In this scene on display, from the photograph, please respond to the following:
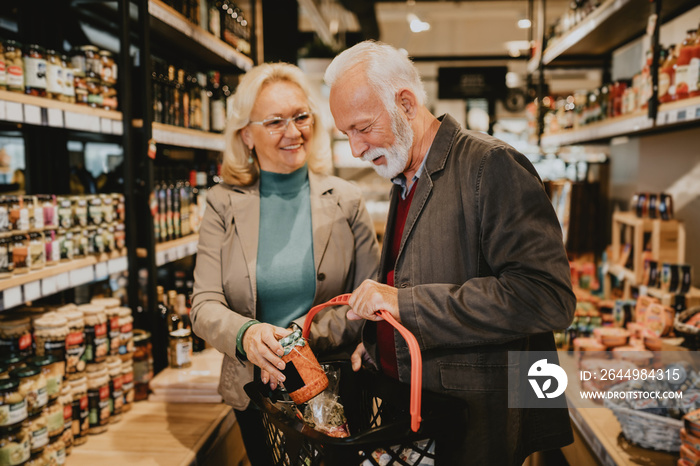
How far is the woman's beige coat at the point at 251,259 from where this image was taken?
5.75ft

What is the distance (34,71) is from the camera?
1.85 meters

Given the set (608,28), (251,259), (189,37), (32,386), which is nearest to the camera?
(32,386)

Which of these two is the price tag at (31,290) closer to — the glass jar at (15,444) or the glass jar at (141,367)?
the glass jar at (15,444)

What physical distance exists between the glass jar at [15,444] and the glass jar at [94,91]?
4.33 feet

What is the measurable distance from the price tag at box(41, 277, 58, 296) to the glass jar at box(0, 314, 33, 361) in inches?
6.1

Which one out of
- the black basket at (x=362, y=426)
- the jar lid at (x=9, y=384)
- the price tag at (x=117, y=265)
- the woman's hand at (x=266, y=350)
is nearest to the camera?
the black basket at (x=362, y=426)

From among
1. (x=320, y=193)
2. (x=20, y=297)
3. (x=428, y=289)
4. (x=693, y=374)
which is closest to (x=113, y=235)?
(x=20, y=297)

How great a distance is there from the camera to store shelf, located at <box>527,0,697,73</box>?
8.92 ft

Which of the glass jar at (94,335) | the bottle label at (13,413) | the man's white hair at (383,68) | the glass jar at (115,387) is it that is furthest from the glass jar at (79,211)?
the man's white hair at (383,68)

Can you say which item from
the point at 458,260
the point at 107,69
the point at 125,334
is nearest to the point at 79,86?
the point at 107,69

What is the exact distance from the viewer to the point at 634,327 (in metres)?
2.57

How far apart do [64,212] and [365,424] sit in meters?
1.46

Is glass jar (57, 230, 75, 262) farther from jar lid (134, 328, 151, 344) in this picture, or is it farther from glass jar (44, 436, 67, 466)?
glass jar (44, 436, 67, 466)

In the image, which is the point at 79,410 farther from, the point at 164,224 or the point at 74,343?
the point at 164,224
